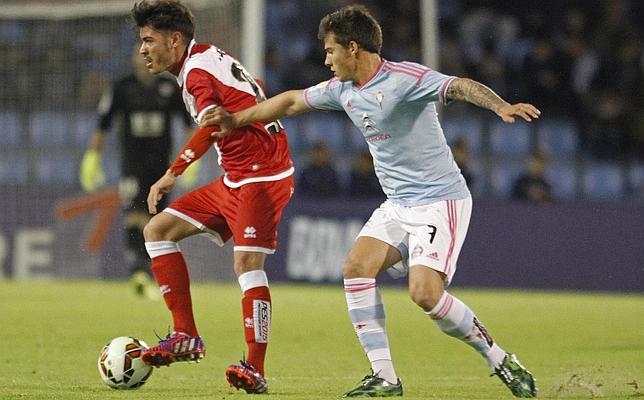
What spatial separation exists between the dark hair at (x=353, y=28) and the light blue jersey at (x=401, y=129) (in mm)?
138

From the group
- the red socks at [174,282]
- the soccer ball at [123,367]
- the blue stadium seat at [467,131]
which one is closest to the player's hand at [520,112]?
the red socks at [174,282]

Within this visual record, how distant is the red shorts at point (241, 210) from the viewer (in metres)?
7.05

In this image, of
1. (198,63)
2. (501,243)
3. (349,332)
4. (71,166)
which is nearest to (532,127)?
(501,243)

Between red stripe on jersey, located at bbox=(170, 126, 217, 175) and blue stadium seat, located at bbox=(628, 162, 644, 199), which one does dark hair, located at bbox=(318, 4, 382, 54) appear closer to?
red stripe on jersey, located at bbox=(170, 126, 217, 175)

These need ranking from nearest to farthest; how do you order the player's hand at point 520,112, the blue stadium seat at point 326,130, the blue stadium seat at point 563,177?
the player's hand at point 520,112 → the blue stadium seat at point 563,177 → the blue stadium seat at point 326,130

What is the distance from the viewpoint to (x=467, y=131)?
1830cm

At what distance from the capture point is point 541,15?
19.6 metres

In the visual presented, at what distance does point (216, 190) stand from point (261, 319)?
77 centimetres

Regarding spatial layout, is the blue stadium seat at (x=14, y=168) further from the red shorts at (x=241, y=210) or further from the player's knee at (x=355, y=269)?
the player's knee at (x=355, y=269)

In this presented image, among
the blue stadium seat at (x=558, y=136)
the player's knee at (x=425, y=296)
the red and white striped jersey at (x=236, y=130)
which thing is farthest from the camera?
the blue stadium seat at (x=558, y=136)

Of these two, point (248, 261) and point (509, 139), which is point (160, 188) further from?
point (509, 139)

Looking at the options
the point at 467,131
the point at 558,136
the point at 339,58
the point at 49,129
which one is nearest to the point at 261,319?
the point at 339,58

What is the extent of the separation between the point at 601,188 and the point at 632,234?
8.45ft

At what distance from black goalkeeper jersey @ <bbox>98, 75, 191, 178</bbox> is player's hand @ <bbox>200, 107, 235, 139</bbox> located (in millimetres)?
6995
